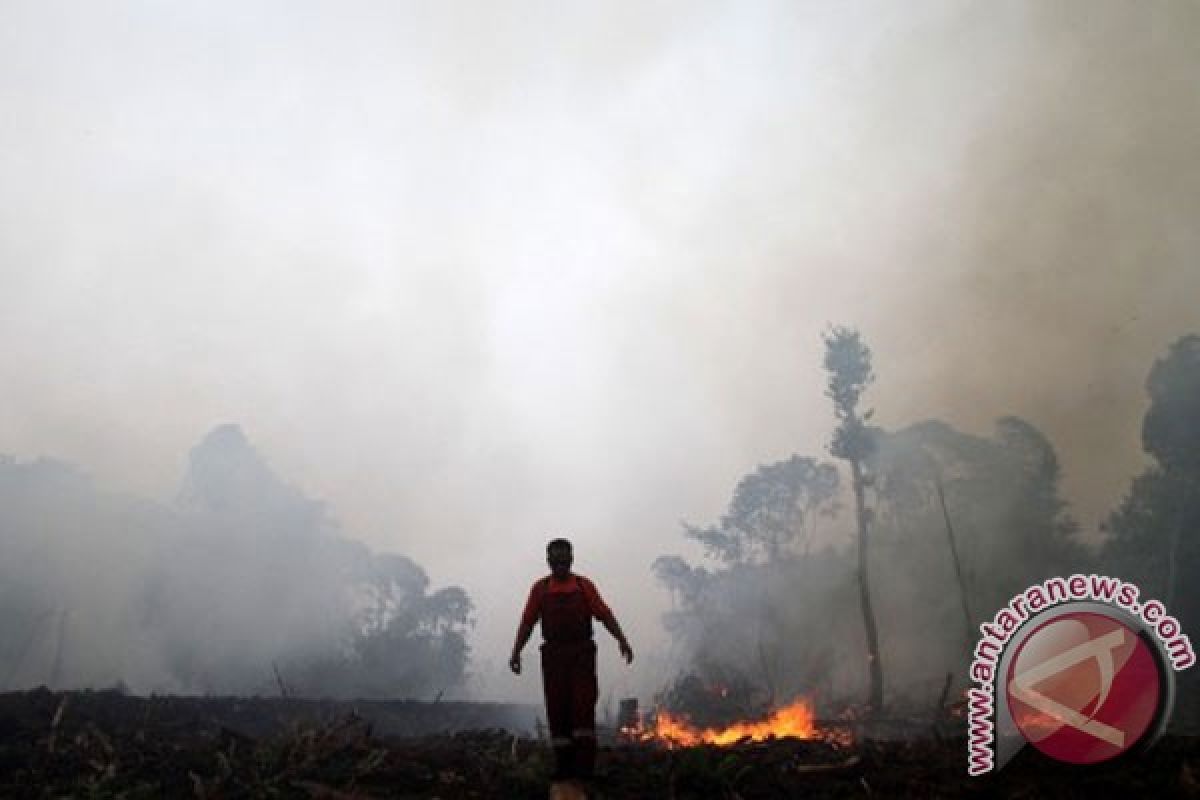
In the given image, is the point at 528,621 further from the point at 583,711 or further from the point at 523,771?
the point at 523,771

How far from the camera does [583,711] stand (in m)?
7.38

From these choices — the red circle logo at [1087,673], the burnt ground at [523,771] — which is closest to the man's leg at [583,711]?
the burnt ground at [523,771]

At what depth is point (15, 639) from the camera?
44281mm

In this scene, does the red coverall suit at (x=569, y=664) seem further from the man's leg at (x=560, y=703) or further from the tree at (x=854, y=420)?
the tree at (x=854, y=420)

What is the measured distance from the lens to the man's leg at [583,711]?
7.33m

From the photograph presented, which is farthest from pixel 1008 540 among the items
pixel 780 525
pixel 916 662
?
pixel 780 525

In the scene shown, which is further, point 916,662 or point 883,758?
point 916,662

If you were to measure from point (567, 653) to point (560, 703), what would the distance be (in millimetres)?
477

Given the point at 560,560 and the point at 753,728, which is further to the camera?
the point at 753,728

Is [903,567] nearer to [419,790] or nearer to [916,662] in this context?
[916,662]

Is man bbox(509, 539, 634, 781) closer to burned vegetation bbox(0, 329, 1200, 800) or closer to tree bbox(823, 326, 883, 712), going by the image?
burned vegetation bbox(0, 329, 1200, 800)

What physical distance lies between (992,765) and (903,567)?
40.3 meters

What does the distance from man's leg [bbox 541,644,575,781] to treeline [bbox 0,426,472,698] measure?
47025mm

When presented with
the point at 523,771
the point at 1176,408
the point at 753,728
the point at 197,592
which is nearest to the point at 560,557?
the point at 523,771
